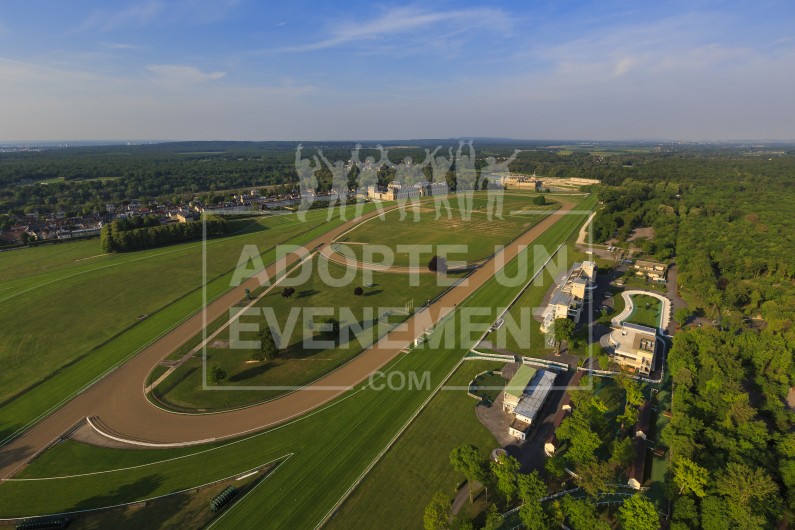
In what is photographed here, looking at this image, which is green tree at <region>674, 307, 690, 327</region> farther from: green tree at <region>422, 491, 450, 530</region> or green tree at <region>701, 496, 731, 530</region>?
green tree at <region>422, 491, 450, 530</region>

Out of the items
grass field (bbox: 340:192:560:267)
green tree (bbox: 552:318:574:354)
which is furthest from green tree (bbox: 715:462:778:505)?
grass field (bbox: 340:192:560:267)

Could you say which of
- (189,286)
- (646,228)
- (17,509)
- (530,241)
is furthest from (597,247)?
(17,509)

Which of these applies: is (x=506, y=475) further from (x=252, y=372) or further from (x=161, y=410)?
(x=161, y=410)

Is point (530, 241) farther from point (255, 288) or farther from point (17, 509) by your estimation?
point (17, 509)

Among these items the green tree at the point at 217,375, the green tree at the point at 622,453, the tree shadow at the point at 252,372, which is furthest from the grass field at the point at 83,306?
the green tree at the point at 622,453

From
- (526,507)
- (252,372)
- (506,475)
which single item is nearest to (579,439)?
(506,475)

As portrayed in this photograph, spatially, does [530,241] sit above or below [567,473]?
above

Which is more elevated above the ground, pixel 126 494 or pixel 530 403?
pixel 530 403
